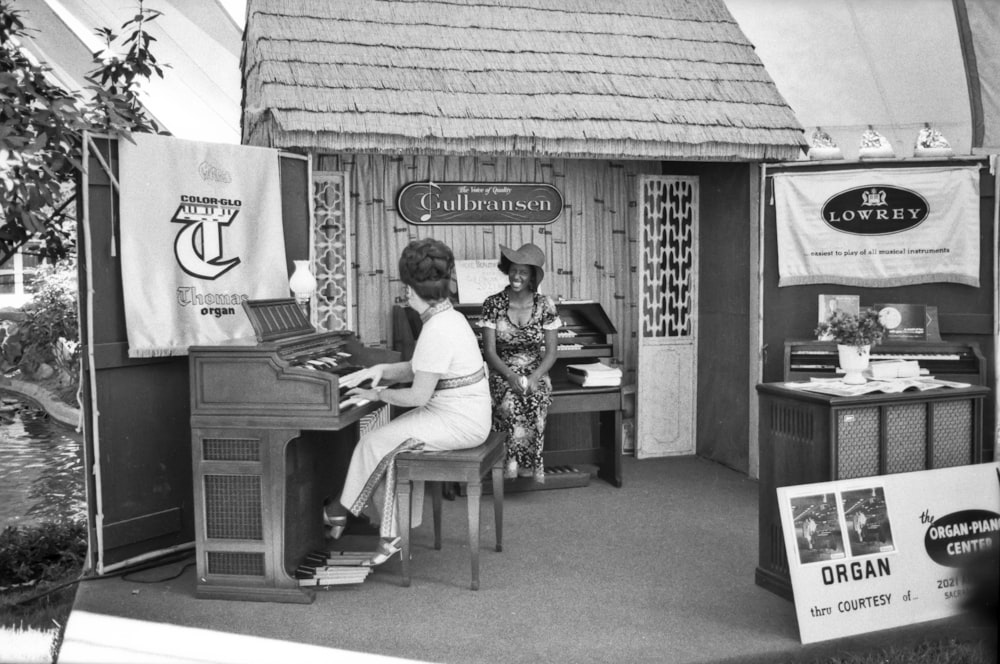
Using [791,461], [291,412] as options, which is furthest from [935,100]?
[291,412]

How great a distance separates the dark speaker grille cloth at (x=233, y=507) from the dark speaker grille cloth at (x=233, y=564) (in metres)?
0.09

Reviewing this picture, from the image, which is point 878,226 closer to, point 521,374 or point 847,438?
point 521,374

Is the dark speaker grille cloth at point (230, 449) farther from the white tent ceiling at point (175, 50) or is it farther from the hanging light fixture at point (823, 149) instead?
the hanging light fixture at point (823, 149)

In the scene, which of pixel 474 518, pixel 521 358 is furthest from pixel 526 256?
pixel 474 518

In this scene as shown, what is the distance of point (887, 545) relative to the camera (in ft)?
12.8

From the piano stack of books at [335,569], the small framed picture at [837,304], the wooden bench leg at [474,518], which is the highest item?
the small framed picture at [837,304]

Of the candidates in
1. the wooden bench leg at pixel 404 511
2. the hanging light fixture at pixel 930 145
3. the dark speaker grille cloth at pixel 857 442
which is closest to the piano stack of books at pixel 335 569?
the wooden bench leg at pixel 404 511

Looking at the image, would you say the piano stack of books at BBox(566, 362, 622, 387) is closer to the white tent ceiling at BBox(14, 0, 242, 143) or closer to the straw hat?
the straw hat

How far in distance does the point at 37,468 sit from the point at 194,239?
3.75 m

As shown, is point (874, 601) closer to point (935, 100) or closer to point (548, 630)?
point (548, 630)

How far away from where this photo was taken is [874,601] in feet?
12.6

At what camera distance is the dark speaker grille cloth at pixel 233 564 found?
433 centimetres

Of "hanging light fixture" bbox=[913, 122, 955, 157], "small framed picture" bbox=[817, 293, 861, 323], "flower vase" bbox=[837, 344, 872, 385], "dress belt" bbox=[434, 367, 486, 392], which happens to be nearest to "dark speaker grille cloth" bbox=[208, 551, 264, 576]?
"dress belt" bbox=[434, 367, 486, 392]

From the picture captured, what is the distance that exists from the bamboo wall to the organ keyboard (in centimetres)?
138
